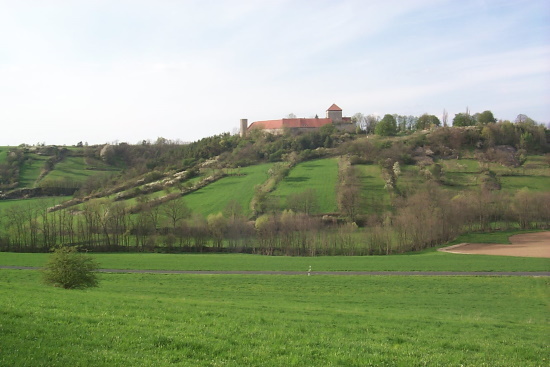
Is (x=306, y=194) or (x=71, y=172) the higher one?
(x=71, y=172)

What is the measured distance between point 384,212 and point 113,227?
5222 cm

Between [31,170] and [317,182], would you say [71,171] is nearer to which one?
[31,170]

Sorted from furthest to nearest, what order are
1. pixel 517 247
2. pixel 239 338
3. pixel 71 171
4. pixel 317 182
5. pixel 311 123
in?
pixel 311 123 < pixel 71 171 < pixel 317 182 < pixel 517 247 < pixel 239 338

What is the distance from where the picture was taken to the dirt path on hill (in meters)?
58.9

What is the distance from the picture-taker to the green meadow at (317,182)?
9012 cm

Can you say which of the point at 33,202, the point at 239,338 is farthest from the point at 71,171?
the point at 239,338

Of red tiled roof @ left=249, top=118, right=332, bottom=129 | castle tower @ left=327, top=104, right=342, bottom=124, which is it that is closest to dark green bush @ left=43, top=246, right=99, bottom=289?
red tiled roof @ left=249, top=118, right=332, bottom=129

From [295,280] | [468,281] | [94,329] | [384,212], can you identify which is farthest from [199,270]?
[384,212]

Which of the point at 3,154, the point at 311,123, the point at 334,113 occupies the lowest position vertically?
the point at 3,154

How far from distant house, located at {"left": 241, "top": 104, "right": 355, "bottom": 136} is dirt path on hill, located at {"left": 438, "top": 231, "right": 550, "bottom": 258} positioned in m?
110

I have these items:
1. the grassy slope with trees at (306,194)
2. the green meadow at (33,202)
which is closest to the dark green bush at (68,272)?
the grassy slope with trees at (306,194)

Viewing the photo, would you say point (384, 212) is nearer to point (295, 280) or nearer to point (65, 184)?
point (295, 280)

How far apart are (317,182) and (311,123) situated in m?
88.5

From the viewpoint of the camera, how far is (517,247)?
63.4 meters
